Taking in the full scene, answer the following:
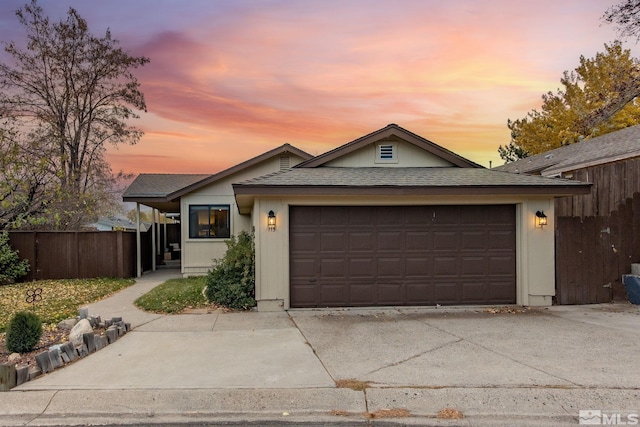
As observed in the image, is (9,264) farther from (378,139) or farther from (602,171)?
(602,171)

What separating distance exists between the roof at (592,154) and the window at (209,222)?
1244cm

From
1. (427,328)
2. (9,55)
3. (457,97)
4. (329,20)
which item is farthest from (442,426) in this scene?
(9,55)

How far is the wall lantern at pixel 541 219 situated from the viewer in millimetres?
9250

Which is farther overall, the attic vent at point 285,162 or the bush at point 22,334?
the attic vent at point 285,162

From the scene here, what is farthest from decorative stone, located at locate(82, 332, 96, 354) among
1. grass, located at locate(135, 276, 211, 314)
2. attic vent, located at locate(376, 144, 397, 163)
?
attic vent, located at locate(376, 144, 397, 163)

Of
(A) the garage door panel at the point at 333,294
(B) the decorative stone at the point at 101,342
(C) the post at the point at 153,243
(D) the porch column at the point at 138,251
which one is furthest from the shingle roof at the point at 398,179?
(C) the post at the point at 153,243

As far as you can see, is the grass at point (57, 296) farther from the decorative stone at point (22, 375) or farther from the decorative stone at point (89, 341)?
the decorative stone at point (22, 375)

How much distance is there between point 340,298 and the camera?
9.18 m

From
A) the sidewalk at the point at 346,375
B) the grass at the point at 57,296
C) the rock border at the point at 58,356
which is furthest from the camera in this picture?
the grass at the point at 57,296

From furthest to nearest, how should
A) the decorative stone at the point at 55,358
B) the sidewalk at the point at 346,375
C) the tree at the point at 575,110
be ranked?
the tree at the point at 575,110 < the decorative stone at the point at 55,358 < the sidewalk at the point at 346,375

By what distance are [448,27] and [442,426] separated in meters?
11.6

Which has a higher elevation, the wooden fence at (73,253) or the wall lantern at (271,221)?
the wall lantern at (271,221)

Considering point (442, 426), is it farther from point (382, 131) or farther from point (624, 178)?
point (624, 178)

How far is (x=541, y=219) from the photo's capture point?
30.3 feet
